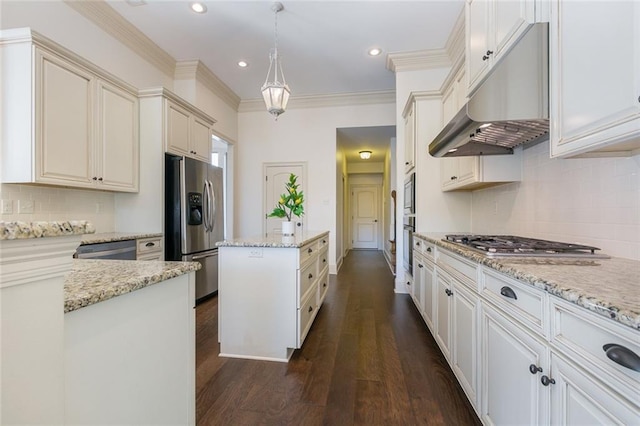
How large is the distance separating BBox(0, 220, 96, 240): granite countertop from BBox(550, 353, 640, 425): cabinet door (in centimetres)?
118

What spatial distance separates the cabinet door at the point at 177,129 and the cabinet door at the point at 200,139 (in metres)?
0.11

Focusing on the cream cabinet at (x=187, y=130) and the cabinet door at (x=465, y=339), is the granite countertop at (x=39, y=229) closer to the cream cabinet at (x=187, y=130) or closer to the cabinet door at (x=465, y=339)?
the cabinet door at (x=465, y=339)

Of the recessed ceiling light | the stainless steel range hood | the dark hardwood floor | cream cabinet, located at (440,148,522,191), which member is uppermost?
the recessed ceiling light

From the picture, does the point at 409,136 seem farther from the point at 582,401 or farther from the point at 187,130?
the point at 582,401

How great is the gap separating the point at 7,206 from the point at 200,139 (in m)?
2.07

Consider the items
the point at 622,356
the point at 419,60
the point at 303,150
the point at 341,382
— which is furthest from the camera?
the point at 303,150

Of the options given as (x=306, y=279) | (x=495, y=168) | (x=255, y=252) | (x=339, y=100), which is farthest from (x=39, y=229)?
(x=339, y=100)

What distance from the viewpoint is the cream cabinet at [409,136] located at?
3366mm

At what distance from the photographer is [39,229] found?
1.70 ft

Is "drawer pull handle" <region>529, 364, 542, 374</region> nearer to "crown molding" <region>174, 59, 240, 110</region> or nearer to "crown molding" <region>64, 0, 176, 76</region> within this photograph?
"crown molding" <region>64, 0, 176, 76</region>

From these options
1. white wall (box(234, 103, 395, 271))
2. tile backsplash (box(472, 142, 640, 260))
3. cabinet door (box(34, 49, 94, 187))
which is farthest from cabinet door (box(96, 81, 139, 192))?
tile backsplash (box(472, 142, 640, 260))

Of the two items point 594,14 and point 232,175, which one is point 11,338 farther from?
point 232,175

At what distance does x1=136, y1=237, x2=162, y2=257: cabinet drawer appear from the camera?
9.00 ft

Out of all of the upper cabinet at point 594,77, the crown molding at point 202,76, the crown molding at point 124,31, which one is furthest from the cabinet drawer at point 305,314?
the crown molding at point 202,76
